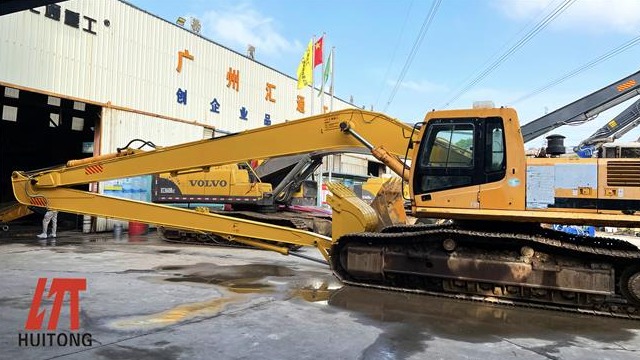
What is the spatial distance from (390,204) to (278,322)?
15.9 feet

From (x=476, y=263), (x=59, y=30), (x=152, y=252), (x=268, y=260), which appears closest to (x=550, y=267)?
(x=476, y=263)

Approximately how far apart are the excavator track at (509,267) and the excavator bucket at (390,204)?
76.9 inches

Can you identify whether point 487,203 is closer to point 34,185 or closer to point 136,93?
point 34,185

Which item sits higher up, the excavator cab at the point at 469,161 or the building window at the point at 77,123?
the building window at the point at 77,123

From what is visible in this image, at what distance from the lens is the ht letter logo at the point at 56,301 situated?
5590 mm

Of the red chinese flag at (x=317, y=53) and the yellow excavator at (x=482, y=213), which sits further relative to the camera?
the red chinese flag at (x=317, y=53)

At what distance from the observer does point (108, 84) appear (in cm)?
1742

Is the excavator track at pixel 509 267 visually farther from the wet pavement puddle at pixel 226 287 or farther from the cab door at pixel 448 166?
the wet pavement puddle at pixel 226 287

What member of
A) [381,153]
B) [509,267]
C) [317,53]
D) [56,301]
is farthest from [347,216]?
[317,53]

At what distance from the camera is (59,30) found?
611 inches

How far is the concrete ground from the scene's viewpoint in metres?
4.95

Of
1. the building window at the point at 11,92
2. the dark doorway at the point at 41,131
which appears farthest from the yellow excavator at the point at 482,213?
the dark doorway at the point at 41,131

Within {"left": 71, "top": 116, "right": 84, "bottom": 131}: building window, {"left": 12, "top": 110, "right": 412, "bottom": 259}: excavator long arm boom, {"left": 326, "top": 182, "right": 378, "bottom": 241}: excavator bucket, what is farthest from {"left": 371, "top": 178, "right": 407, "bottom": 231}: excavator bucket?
{"left": 71, "top": 116, "right": 84, "bottom": 131}: building window

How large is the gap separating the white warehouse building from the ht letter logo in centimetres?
712
